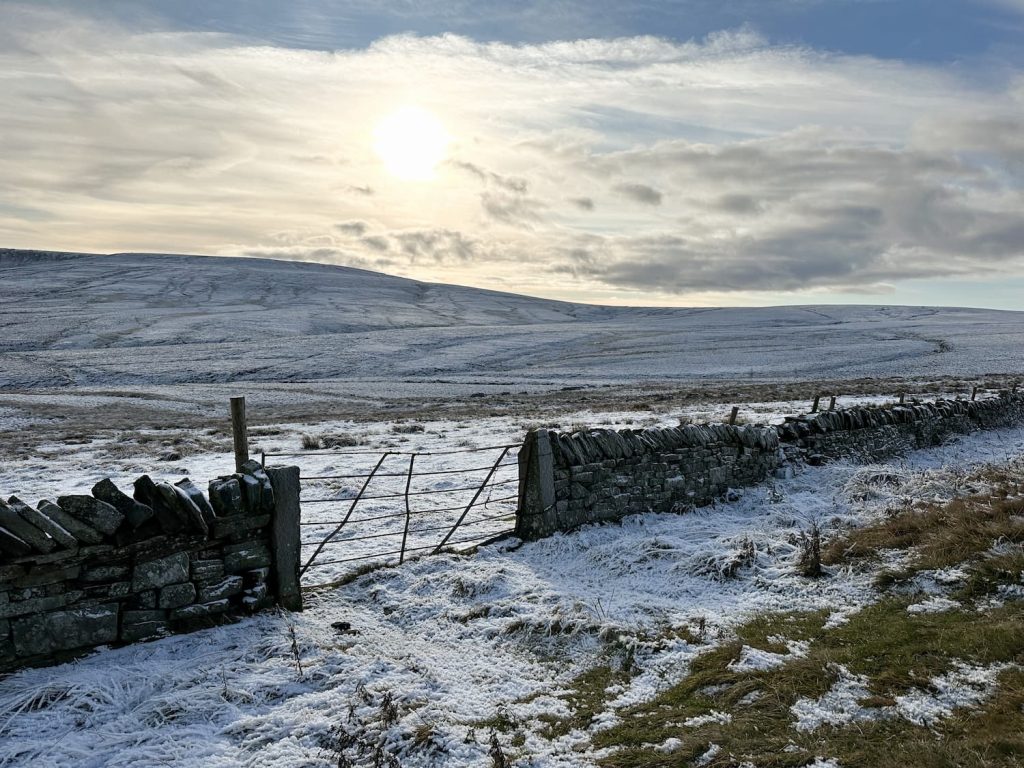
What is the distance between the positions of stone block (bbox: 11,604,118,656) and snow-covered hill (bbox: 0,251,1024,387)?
41.4 m

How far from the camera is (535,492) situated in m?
9.00

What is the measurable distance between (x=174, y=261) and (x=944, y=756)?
152 metres

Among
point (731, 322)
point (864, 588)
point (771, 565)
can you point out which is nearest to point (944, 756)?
point (864, 588)

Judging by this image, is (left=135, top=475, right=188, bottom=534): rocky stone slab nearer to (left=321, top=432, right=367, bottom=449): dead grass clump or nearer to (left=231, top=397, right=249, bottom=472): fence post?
(left=231, top=397, right=249, bottom=472): fence post

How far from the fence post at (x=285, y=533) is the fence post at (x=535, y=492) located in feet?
10.2

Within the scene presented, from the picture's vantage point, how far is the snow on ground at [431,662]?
4.73m

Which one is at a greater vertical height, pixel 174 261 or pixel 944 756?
pixel 174 261

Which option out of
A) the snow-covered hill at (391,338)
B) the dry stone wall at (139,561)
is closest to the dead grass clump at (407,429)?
the dry stone wall at (139,561)

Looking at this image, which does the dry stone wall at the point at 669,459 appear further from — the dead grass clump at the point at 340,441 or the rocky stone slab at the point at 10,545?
the dead grass clump at the point at 340,441

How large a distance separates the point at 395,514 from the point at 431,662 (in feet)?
11.8

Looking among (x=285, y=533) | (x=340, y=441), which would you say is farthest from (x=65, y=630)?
Answer: (x=340, y=441)

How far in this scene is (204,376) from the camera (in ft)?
158

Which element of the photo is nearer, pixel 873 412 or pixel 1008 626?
pixel 1008 626

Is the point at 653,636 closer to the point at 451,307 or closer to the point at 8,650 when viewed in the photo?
the point at 8,650
